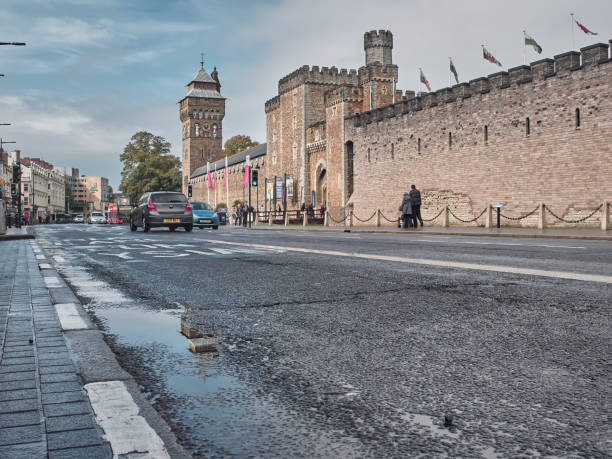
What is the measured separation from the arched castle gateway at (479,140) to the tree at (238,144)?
44211 mm

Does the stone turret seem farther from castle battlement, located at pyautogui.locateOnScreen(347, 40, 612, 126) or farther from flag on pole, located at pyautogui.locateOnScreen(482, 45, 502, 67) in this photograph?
flag on pole, located at pyautogui.locateOnScreen(482, 45, 502, 67)

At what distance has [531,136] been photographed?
26.4 meters

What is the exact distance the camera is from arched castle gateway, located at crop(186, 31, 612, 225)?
23.5m

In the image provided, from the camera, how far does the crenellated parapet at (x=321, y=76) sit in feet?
181

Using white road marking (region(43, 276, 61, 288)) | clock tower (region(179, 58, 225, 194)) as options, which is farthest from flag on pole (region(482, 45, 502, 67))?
clock tower (region(179, 58, 225, 194))

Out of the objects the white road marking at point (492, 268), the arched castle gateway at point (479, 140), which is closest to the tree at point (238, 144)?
the arched castle gateway at point (479, 140)

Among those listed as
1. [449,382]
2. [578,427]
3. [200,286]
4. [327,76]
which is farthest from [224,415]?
[327,76]

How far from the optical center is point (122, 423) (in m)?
2.06

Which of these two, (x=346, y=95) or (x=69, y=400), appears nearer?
(x=69, y=400)

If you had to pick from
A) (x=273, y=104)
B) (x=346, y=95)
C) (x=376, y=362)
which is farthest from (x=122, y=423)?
(x=273, y=104)

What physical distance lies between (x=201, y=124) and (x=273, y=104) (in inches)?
1660

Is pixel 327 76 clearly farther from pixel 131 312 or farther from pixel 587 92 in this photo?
pixel 131 312

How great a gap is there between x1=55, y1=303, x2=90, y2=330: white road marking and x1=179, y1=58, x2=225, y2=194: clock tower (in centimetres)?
9836

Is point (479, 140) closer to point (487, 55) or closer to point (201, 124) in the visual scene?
point (487, 55)
